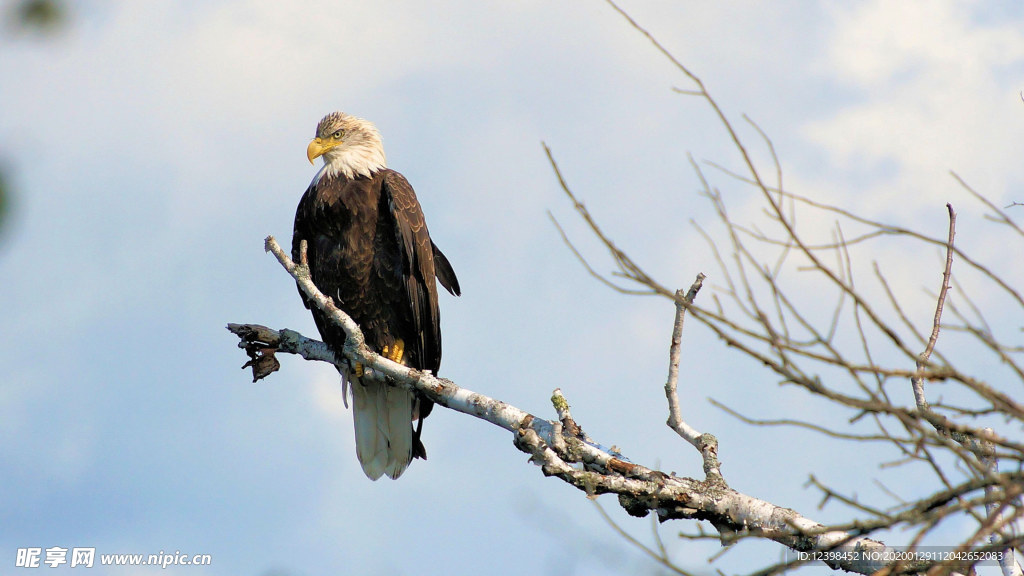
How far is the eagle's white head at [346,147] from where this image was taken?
20.6 feet

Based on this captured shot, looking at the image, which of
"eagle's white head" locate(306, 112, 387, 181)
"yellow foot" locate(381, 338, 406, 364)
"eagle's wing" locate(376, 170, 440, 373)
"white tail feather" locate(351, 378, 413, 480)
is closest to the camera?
"eagle's wing" locate(376, 170, 440, 373)

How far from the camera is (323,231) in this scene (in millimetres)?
5785

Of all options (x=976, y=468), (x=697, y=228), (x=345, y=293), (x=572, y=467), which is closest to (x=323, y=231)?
(x=345, y=293)

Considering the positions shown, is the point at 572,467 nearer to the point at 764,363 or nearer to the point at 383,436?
the point at 764,363

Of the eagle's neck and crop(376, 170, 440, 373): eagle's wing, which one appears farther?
the eagle's neck

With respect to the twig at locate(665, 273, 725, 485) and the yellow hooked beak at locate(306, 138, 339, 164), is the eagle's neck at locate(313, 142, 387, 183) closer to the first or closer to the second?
the yellow hooked beak at locate(306, 138, 339, 164)

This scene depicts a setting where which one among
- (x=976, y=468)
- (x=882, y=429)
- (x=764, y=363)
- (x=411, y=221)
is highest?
(x=411, y=221)

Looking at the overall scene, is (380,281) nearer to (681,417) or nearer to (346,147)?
(346,147)

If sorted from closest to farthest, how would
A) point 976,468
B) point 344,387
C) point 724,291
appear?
point 976,468 → point 724,291 → point 344,387

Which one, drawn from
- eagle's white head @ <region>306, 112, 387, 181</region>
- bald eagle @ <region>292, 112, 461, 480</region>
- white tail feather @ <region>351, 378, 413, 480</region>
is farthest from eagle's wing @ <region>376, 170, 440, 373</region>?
eagle's white head @ <region>306, 112, 387, 181</region>

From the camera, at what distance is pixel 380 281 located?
5.66m

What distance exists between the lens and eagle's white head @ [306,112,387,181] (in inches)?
247

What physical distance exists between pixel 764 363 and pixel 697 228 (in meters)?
0.47

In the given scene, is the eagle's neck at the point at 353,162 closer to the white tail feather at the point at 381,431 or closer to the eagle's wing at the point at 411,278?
the eagle's wing at the point at 411,278
